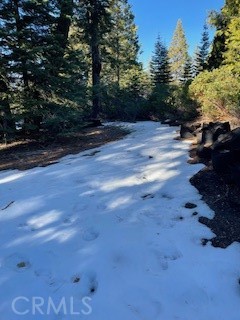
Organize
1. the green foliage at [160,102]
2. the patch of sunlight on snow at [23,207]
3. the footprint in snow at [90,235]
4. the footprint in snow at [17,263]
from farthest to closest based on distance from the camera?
the green foliage at [160,102] → the patch of sunlight on snow at [23,207] → the footprint in snow at [90,235] → the footprint in snow at [17,263]

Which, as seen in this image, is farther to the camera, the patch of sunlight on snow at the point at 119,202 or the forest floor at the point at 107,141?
the patch of sunlight on snow at the point at 119,202

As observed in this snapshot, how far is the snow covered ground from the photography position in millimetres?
2830

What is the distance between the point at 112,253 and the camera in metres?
3.51

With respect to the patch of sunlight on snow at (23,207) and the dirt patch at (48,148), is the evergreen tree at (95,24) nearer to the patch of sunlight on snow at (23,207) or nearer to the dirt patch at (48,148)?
the dirt patch at (48,148)

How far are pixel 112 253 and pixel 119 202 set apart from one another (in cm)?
127

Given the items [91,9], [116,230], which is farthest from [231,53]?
[116,230]

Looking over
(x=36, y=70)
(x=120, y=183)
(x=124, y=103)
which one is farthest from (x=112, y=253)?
(x=124, y=103)

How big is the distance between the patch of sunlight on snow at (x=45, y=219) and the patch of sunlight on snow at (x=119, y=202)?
30.7 inches

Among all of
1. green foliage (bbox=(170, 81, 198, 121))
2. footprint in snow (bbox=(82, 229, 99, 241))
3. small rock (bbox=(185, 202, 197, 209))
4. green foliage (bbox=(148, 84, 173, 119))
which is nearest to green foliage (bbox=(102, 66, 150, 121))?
green foliage (bbox=(148, 84, 173, 119))

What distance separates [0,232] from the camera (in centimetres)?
408

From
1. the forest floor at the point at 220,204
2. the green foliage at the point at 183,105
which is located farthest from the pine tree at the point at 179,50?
the forest floor at the point at 220,204

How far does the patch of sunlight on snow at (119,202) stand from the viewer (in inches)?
181

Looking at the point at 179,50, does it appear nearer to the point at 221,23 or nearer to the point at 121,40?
the point at 121,40

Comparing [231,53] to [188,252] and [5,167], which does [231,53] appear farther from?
[188,252]
